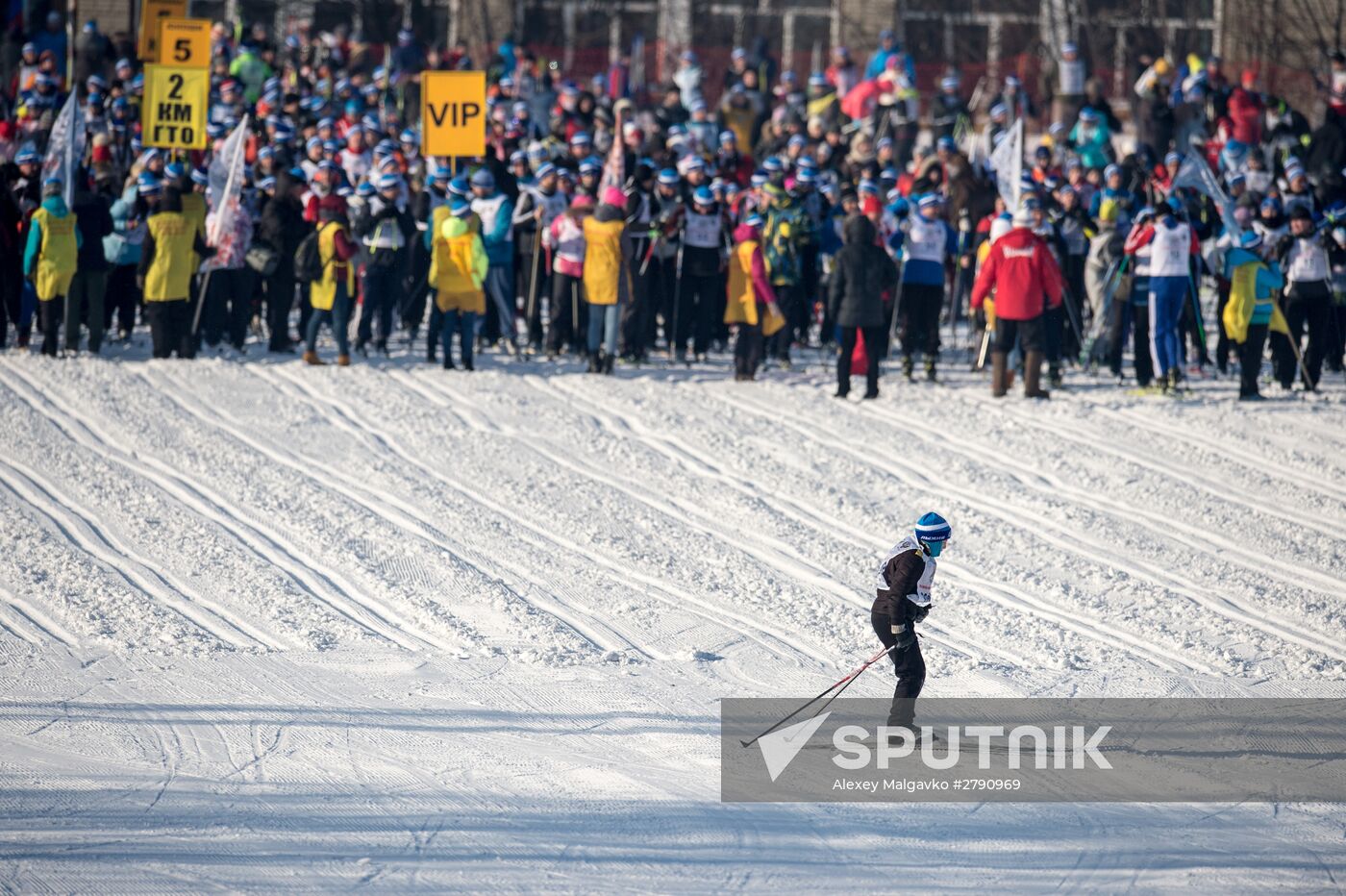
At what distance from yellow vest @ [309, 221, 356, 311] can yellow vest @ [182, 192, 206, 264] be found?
1.14 m

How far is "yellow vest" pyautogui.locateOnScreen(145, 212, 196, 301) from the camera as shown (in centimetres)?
1641

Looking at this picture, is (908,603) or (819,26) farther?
(819,26)

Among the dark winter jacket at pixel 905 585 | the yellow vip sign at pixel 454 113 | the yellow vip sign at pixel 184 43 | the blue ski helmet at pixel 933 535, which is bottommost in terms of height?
the dark winter jacket at pixel 905 585

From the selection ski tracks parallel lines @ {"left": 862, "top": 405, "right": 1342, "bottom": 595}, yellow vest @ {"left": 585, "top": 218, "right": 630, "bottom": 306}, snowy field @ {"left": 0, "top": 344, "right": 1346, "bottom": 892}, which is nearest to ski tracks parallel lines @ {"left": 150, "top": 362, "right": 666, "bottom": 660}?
snowy field @ {"left": 0, "top": 344, "right": 1346, "bottom": 892}

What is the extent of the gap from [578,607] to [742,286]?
5.64 m

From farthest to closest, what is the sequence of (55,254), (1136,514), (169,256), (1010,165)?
(1010,165)
(169,256)
(55,254)
(1136,514)

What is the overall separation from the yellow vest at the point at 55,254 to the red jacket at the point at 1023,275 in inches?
331

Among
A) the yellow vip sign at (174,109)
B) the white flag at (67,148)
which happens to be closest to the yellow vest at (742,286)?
the yellow vip sign at (174,109)

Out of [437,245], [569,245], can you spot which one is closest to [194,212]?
[437,245]

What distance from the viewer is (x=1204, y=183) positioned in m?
17.0

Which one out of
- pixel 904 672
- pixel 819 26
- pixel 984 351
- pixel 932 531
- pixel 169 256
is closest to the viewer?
pixel 932 531

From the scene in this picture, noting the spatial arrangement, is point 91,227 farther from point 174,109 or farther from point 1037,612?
point 1037,612

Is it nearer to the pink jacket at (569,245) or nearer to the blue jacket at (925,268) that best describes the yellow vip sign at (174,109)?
the pink jacket at (569,245)

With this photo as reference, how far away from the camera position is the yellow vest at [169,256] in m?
16.4
